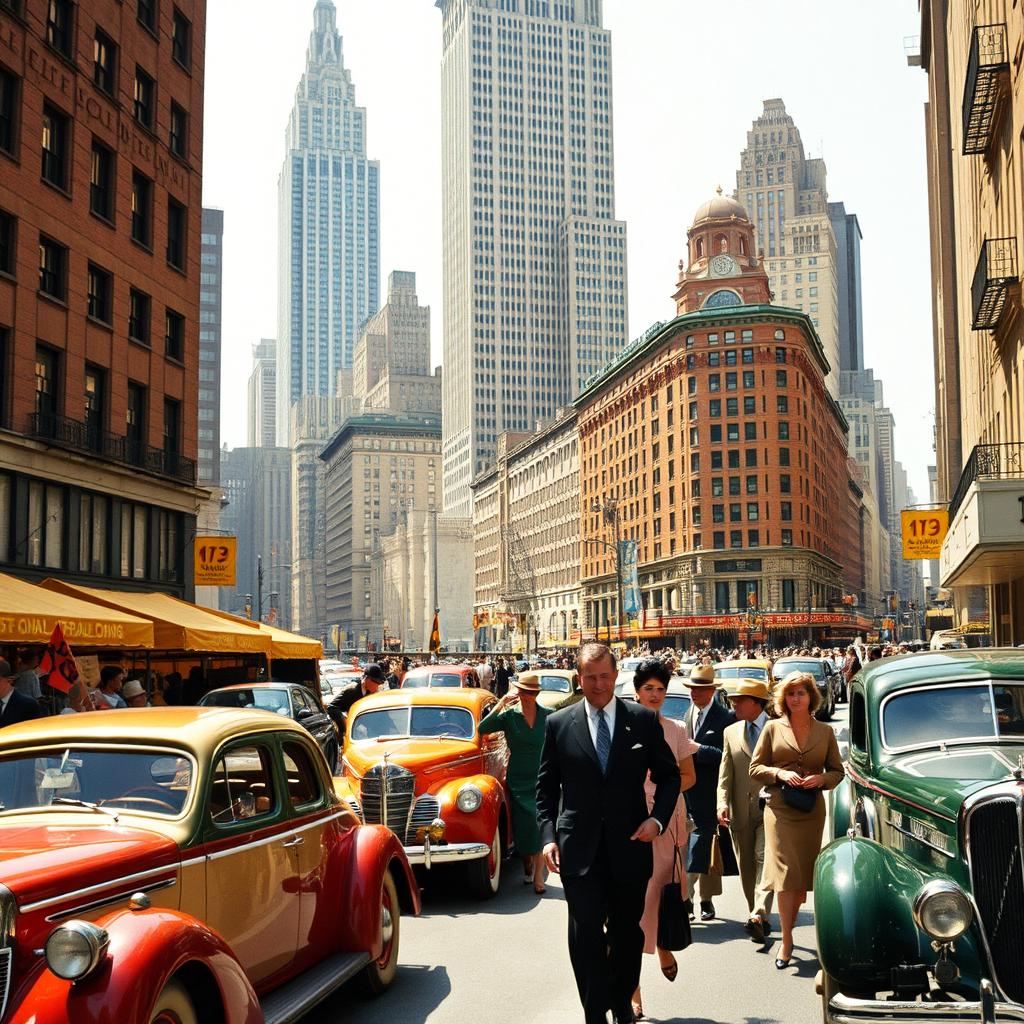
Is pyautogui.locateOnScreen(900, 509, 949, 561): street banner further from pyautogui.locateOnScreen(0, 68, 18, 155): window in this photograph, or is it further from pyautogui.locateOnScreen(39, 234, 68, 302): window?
pyautogui.locateOnScreen(0, 68, 18, 155): window

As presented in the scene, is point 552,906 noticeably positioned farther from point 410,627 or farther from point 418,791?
point 410,627

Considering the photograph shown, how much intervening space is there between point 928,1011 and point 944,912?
1.52 feet

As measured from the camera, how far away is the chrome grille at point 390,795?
10641mm

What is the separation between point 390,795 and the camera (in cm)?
1066

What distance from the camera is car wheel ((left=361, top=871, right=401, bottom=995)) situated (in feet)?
24.8

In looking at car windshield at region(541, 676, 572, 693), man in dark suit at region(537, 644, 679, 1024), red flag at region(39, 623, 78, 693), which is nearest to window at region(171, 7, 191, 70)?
car windshield at region(541, 676, 572, 693)

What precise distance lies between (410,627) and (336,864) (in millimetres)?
192717

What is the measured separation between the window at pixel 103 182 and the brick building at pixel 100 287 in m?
0.04

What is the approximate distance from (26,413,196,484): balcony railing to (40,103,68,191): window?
5.66 metres

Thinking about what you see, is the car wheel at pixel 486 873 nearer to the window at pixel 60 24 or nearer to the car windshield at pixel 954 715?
the car windshield at pixel 954 715

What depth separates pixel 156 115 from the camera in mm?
33312

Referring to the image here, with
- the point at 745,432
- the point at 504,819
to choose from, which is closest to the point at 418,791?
the point at 504,819

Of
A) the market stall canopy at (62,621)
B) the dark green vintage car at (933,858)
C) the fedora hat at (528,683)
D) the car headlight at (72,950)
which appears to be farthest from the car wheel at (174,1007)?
the market stall canopy at (62,621)

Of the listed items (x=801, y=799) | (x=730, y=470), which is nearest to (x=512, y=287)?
(x=730, y=470)
